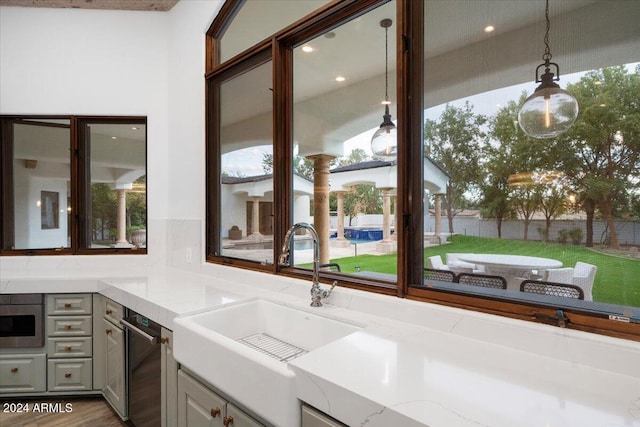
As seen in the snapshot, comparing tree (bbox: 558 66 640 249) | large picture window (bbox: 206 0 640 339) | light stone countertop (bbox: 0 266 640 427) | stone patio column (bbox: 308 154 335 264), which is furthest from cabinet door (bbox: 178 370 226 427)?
tree (bbox: 558 66 640 249)

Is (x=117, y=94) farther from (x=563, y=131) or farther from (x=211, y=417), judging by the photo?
(x=563, y=131)

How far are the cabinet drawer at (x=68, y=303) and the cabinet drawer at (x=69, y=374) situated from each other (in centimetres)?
36

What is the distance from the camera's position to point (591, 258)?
1136 millimetres

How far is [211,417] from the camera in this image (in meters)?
1.39

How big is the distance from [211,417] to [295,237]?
3.60 feet

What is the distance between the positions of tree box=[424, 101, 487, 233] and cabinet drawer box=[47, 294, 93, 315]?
100 inches

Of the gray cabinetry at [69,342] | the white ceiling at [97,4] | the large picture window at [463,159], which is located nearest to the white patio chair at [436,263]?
the large picture window at [463,159]

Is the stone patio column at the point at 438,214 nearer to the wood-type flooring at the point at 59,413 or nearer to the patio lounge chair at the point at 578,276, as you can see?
the patio lounge chair at the point at 578,276

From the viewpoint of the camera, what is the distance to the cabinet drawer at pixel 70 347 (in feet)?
8.29

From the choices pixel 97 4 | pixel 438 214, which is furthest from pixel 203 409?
pixel 97 4

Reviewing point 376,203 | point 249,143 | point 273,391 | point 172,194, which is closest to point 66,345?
point 172,194

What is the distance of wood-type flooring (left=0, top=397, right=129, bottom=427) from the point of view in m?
2.32

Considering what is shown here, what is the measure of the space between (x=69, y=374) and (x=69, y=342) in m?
0.24

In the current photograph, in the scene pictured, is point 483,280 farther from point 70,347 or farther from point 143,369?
point 70,347
